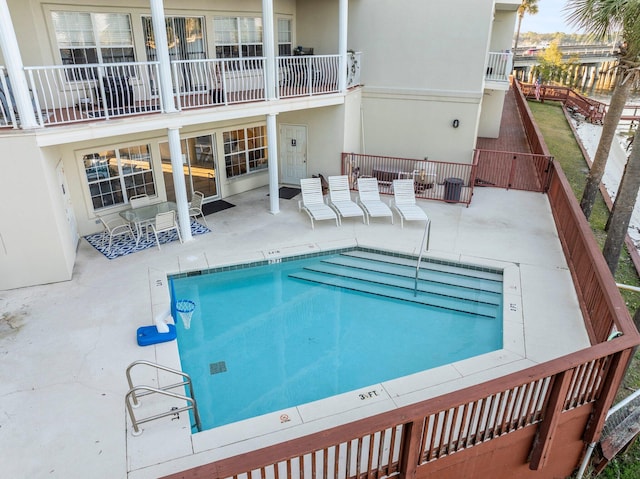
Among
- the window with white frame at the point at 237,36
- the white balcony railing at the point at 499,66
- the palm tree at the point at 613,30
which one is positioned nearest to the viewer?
the palm tree at the point at 613,30

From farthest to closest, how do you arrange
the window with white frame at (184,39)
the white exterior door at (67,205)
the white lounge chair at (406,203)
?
1. the white lounge chair at (406,203)
2. the window with white frame at (184,39)
3. the white exterior door at (67,205)

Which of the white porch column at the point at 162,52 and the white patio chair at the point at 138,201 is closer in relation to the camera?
the white porch column at the point at 162,52

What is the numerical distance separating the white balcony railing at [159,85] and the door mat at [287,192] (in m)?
3.19

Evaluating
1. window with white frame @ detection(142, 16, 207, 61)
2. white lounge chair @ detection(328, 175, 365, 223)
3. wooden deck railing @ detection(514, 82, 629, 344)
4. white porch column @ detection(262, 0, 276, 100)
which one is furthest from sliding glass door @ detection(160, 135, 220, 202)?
wooden deck railing @ detection(514, 82, 629, 344)

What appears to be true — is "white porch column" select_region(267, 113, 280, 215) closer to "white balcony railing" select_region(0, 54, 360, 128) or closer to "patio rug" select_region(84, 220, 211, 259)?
"white balcony railing" select_region(0, 54, 360, 128)

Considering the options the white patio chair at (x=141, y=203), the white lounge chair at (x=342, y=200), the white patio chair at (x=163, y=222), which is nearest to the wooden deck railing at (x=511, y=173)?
the white lounge chair at (x=342, y=200)

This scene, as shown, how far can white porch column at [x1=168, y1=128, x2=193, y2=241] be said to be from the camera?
33.1ft

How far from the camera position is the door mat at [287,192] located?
557 inches

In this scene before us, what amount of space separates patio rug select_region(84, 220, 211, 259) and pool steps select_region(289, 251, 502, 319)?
132 inches

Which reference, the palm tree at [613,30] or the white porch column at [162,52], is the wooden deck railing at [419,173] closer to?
the palm tree at [613,30]

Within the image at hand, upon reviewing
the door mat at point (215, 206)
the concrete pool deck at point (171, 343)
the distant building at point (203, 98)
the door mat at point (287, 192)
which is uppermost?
the distant building at point (203, 98)

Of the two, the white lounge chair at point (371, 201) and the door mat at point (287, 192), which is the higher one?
the white lounge chair at point (371, 201)

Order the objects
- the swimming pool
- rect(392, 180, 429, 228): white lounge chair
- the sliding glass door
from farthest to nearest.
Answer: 1. the sliding glass door
2. rect(392, 180, 429, 228): white lounge chair
3. the swimming pool

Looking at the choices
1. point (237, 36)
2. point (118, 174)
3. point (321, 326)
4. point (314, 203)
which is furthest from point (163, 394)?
point (237, 36)
